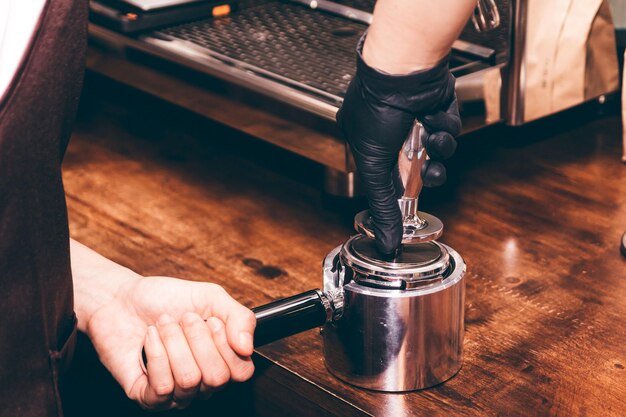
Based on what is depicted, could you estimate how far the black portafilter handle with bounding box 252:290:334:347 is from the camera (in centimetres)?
92

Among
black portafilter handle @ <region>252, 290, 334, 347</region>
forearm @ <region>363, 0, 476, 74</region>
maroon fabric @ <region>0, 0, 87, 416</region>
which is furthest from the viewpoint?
black portafilter handle @ <region>252, 290, 334, 347</region>

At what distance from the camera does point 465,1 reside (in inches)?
32.1

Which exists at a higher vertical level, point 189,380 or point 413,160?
point 413,160

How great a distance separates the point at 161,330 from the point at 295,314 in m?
0.14

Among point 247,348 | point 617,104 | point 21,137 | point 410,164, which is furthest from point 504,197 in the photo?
point 21,137

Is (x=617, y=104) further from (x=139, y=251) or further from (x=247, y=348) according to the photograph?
(x=247, y=348)

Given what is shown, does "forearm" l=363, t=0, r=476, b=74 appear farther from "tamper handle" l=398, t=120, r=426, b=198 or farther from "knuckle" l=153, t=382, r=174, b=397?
"knuckle" l=153, t=382, r=174, b=397

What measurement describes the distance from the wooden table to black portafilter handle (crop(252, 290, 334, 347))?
70 millimetres

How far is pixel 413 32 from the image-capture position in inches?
32.3

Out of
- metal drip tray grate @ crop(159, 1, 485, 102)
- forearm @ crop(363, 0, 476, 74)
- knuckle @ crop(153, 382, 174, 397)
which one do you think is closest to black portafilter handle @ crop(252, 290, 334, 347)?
knuckle @ crop(153, 382, 174, 397)

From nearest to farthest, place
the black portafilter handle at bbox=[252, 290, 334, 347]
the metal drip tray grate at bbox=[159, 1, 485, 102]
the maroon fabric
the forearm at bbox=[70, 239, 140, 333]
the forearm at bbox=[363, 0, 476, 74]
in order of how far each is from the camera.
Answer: the maroon fabric < the forearm at bbox=[363, 0, 476, 74] < the black portafilter handle at bbox=[252, 290, 334, 347] < the forearm at bbox=[70, 239, 140, 333] < the metal drip tray grate at bbox=[159, 1, 485, 102]

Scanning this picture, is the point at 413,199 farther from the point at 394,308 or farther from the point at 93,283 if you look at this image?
the point at 93,283

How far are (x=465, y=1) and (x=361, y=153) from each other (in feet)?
0.57

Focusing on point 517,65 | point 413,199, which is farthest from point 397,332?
point 517,65
